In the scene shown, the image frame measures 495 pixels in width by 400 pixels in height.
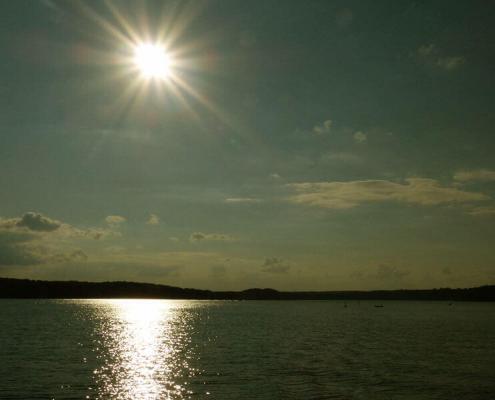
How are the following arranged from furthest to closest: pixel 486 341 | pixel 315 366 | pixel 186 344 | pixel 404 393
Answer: pixel 486 341 → pixel 186 344 → pixel 315 366 → pixel 404 393

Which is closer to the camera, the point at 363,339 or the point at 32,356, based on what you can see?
the point at 32,356

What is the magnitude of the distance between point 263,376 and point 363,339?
174ft

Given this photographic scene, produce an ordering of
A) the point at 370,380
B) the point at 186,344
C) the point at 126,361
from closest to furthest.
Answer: the point at 370,380
the point at 126,361
the point at 186,344

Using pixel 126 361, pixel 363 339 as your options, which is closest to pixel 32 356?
pixel 126 361

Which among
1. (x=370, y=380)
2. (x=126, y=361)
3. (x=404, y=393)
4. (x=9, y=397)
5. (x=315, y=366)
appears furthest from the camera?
(x=126, y=361)

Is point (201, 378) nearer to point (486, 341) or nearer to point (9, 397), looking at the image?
point (9, 397)

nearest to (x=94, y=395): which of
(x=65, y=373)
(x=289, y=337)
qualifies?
(x=65, y=373)

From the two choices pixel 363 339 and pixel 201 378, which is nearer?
pixel 201 378

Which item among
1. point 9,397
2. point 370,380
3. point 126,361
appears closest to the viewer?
point 9,397

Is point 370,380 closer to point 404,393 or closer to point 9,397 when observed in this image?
point 404,393

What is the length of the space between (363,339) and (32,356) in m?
62.5

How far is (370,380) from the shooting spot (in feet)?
179

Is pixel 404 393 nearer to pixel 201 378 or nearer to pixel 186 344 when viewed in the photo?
pixel 201 378

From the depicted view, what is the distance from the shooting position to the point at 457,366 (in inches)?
2623
